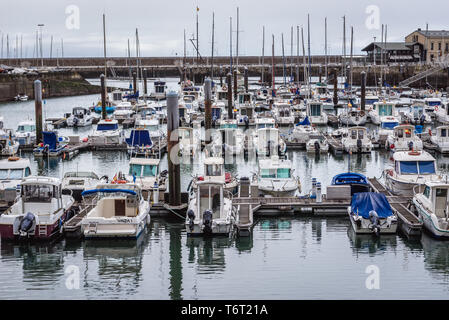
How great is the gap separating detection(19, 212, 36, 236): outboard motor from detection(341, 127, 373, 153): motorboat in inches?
916

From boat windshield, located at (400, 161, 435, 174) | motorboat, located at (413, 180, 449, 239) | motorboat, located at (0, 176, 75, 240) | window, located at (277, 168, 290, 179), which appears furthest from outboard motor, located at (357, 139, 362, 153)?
motorboat, located at (0, 176, 75, 240)

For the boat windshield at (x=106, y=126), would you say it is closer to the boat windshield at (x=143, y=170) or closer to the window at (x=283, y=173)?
the boat windshield at (x=143, y=170)

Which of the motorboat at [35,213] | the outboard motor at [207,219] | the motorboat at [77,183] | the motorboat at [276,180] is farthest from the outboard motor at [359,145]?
the motorboat at [35,213]

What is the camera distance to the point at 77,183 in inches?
1059

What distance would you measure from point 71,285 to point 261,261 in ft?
20.0

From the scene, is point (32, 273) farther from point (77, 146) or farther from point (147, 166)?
point (77, 146)

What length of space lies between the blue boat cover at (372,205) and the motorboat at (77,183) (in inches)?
449

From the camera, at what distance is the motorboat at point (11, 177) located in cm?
2530

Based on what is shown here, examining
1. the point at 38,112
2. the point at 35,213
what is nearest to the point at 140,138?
the point at 38,112

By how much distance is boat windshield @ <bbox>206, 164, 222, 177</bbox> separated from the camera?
27391 millimetres

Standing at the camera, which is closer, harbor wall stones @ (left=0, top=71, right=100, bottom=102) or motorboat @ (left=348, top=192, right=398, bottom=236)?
motorboat @ (left=348, top=192, right=398, bottom=236)

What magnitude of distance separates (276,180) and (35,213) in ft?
34.7

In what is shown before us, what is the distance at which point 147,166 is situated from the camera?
28141 mm

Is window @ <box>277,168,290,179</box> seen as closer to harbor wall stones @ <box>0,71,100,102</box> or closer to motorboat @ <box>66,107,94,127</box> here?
motorboat @ <box>66,107,94,127</box>
